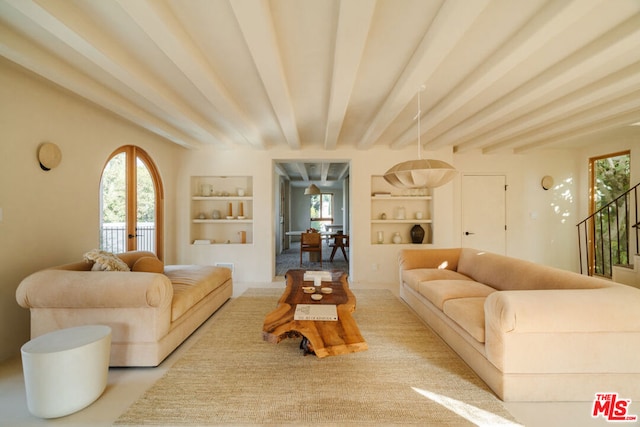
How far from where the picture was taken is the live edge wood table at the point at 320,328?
1.83m

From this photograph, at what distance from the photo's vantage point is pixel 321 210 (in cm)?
1157

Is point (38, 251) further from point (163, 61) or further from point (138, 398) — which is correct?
point (163, 61)

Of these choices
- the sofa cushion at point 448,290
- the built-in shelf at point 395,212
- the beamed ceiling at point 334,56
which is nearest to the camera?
the beamed ceiling at point 334,56

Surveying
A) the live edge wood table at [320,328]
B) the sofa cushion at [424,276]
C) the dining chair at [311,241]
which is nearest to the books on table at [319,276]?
the live edge wood table at [320,328]

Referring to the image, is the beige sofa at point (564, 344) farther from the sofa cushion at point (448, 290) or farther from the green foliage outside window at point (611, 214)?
the green foliage outside window at point (611, 214)

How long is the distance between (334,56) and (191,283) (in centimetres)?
267

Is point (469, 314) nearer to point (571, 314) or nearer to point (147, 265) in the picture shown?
point (571, 314)

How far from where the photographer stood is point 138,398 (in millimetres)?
1817

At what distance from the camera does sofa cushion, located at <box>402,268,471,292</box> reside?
10.8 ft

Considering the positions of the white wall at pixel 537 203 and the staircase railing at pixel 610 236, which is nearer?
the staircase railing at pixel 610 236

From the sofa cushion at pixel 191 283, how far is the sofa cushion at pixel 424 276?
98.3 inches

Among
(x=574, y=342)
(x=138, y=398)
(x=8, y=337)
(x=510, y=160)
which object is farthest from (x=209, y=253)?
(x=510, y=160)

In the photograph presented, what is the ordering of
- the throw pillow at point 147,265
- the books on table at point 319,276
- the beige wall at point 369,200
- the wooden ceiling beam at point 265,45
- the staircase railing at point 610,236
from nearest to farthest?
the wooden ceiling beam at point 265,45, the throw pillow at point 147,265, the books on table at point 319,276, the staircase railing at point 610,236, the beige wall at point 369,200

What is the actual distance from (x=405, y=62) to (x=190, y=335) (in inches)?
133
